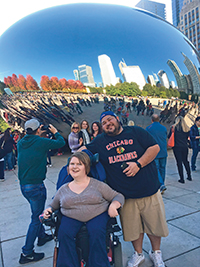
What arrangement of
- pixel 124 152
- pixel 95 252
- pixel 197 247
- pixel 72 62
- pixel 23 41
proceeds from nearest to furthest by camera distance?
1. pixel 95 252
2. pixel 124 152
3. pixel 197 247
4. pixel 72 62
5. pixel 23 41

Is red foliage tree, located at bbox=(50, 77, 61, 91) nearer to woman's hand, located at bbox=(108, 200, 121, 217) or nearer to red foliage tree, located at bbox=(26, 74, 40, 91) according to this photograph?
red foliage tree, located at bbox=(26, 74, 40, 91)

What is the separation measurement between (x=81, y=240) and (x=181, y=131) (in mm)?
3730

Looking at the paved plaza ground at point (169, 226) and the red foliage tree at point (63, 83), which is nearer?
the paved plaza ground at point (169, 226)

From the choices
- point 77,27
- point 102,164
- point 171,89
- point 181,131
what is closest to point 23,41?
point 77,27

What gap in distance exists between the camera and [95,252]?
1.75m

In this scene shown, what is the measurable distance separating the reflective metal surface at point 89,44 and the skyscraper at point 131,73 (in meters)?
0.08

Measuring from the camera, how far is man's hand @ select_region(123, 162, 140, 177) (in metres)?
2.01

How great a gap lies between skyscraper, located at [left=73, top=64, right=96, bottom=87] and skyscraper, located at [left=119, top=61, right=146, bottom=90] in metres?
0.82

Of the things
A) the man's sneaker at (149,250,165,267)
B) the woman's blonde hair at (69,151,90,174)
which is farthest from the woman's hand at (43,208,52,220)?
the man's sneaker at (149,250,165,267)

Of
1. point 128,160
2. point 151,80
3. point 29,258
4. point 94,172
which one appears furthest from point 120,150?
point 151,80

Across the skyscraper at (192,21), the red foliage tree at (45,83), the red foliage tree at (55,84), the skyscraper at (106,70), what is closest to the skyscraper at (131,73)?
the skyscraper at (106,70)

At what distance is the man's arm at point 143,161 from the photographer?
2.01 meters

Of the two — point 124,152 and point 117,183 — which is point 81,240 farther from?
point 124,152

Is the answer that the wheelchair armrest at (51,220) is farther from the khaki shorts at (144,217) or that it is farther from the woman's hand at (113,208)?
the khaki shorts at (144,217)
